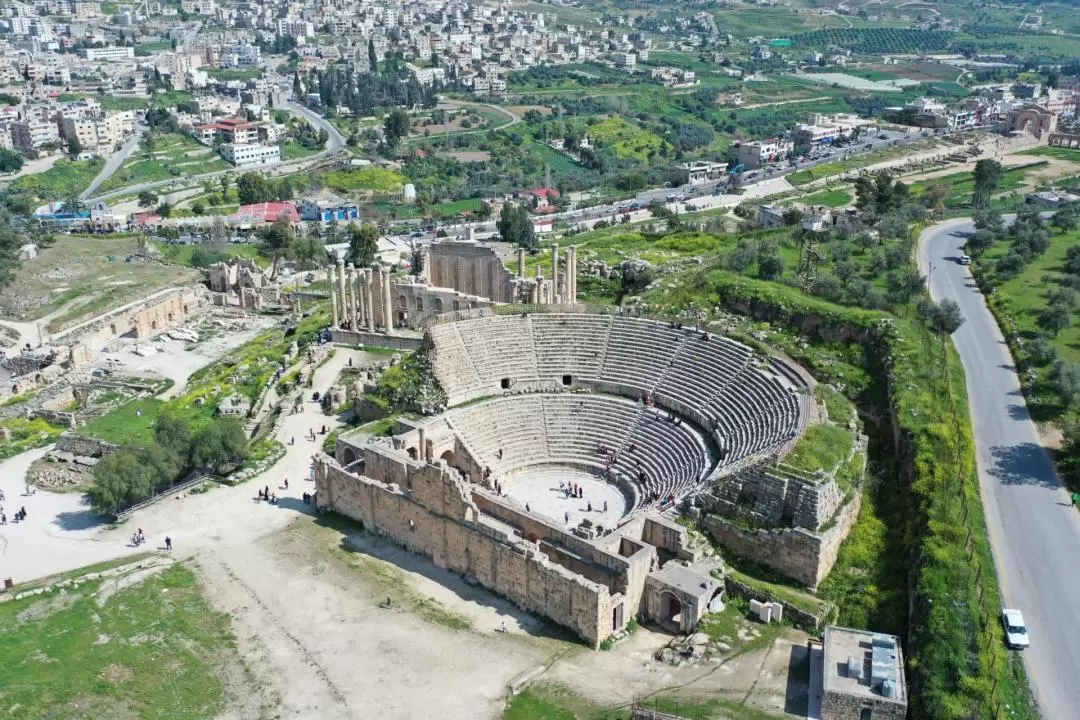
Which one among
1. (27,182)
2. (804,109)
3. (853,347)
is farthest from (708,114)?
(853,347)

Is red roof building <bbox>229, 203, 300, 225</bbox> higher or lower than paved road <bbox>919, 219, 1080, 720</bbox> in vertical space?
lower

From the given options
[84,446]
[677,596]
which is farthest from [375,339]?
[677,596]

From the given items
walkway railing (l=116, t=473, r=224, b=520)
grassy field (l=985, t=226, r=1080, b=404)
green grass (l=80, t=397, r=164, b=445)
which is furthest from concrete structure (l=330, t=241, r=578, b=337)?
grassy field (l=985, t=226, r=1080, b=404)

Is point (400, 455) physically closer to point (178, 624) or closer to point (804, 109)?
point (178, 624)

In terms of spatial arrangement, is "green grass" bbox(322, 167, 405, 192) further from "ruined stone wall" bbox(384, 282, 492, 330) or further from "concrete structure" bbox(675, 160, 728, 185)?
"ruined stone wall" bbox(384, 282, 492, 330)

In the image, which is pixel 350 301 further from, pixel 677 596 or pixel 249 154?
pixel 249 154
